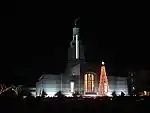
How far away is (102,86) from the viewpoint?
178 feet

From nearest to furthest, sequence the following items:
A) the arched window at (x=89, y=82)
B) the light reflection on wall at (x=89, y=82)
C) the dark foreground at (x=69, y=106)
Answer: the dark foreground at (x=69, y=106)
the arched window at (x=89, y=82)
the light reflection on wall at (x=89, y=82)

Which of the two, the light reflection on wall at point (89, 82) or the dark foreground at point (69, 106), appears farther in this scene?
the light reflection on wall at point (89, 82)

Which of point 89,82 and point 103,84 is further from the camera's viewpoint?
point 89,82

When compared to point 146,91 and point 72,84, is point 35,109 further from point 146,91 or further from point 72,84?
point 146,91

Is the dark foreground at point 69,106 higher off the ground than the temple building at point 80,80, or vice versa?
the temple building at point 80,80

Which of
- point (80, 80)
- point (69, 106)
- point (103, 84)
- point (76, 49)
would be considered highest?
point (76, 49)

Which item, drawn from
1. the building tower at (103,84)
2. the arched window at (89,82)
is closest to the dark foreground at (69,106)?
the building tower at (103,84)

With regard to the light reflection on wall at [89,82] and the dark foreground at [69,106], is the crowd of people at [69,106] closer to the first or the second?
the dark foreground at [69,106]

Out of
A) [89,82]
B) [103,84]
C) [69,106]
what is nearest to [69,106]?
[69,106]

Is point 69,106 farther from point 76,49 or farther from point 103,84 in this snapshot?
point 76,49

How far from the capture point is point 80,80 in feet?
180

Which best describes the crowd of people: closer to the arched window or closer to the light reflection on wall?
the arched window

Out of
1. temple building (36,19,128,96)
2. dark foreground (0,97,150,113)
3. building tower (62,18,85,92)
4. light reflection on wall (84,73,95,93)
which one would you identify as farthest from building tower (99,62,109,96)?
dark foreground (0,97,150,113)

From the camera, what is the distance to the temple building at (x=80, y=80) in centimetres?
5397
